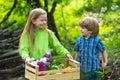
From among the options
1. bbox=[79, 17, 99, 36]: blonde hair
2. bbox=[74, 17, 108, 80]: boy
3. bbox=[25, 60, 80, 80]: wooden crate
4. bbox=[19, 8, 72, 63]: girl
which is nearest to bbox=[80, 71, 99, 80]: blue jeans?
bbox=[74, 17, 108, 80]: boy

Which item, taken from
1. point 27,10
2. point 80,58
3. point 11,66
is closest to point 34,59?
point 80,58

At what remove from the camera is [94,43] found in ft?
20.4

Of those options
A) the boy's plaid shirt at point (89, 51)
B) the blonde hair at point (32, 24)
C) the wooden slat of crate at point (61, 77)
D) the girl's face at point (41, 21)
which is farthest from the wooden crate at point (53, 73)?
the boy's plaid shirt at point (89, 51)

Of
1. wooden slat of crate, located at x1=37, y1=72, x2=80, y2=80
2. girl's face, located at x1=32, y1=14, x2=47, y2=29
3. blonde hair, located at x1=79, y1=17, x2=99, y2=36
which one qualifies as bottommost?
wooden slat of crate, located at x1=37, y1=72, x2=80, y2=80

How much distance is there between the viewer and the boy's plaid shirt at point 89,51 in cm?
622

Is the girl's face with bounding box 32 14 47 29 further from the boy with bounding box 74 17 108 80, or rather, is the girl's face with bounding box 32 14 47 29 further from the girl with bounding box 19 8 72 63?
the boy with bounding box 74 17 108 80

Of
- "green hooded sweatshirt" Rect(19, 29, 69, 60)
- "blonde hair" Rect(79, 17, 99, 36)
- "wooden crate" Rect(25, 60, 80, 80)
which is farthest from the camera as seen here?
"blonde hair" Rect(79, 17, 99, 36)

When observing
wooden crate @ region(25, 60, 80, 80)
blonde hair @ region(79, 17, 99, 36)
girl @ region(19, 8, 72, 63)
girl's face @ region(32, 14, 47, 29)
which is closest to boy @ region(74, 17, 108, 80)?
blonde hair @ region(79, 17, 99, 36)

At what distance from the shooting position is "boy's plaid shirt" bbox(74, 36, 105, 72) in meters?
6.22

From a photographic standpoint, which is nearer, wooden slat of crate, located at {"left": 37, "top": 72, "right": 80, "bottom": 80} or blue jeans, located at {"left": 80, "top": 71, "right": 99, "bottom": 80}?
wooden slat of crate, located at {"left": 37, "top": 72, "right": 80, "bottom": 80}

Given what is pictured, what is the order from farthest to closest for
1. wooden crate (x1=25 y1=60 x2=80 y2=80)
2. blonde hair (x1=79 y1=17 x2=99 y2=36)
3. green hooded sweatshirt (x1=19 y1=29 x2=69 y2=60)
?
blonde hair (x1=79 y1=17 x2=99 y2=36) → green hooded sweatshirt (x1=19 y1=29 x2=69 y2=60) → wooden crate (x1=25 y1=60 x2=80 y2=80)

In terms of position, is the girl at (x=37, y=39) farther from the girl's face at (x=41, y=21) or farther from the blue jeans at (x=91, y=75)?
the blue jeans at (x=91, y=75)

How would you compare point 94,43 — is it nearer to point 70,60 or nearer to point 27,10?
point 70,60

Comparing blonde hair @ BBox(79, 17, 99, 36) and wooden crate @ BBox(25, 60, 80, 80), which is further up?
blonde hair @ BBox(79, 17, 99, 36)
